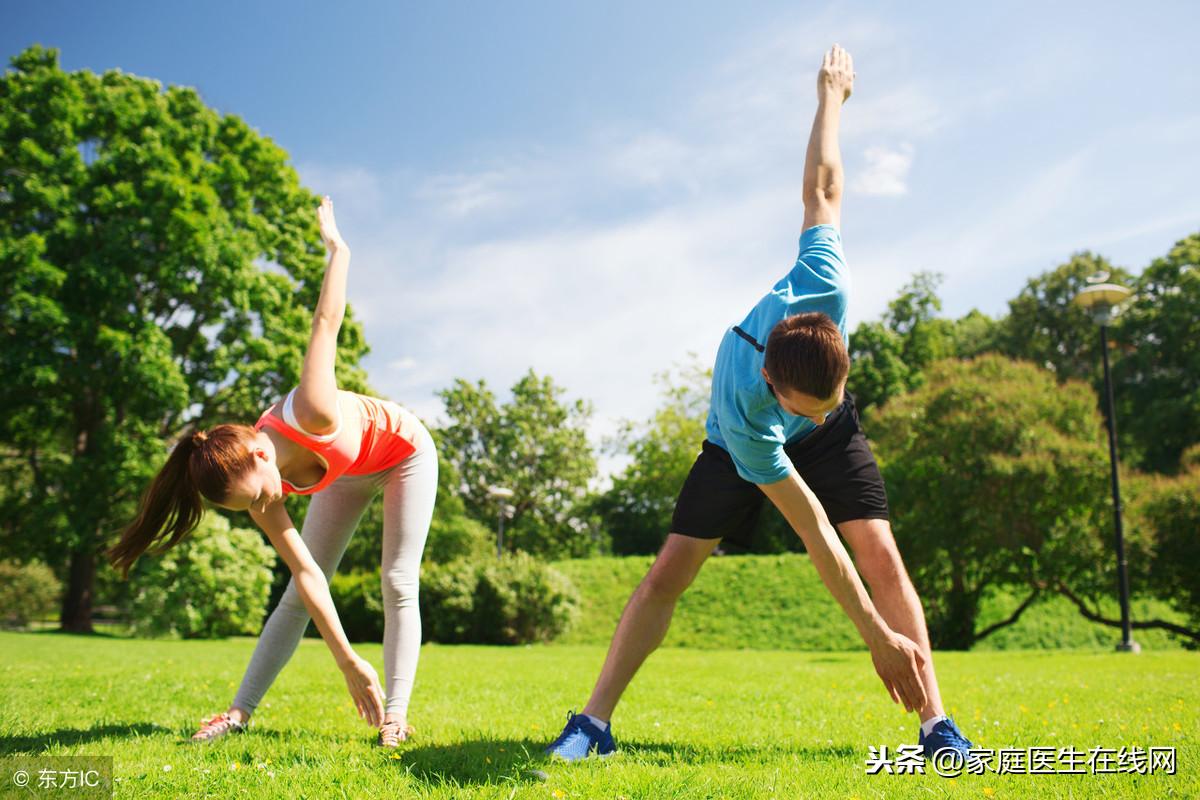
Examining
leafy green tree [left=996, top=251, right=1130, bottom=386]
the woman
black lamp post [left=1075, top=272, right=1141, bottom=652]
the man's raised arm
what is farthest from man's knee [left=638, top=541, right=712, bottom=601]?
leafy green tree [left=996, top=251, right=1130, bottom=386]

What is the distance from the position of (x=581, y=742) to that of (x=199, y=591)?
16.8 m

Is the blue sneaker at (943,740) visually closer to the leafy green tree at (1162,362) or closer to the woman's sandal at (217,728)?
the woman's sandal at (217,728)

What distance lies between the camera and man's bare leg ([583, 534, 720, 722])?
3.63 meters

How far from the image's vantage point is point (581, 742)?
3.40 m

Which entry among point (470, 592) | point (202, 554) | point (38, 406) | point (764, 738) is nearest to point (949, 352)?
point (470, 592)

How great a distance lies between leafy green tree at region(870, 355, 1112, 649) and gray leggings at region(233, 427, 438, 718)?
1654cm


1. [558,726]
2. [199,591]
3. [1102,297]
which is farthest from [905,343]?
[558,726]

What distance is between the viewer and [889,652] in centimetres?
254

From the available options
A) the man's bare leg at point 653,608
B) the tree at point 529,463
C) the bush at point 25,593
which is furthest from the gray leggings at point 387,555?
the tree at point 529,463

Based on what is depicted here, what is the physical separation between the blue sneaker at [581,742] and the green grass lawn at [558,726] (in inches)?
3.4

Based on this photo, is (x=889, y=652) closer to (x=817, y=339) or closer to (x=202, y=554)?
(x=817, y=339)

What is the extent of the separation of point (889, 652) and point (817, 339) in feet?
3.30

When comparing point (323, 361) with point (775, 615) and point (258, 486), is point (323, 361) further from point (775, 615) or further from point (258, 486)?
point (775, 615)

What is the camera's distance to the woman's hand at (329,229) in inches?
137
